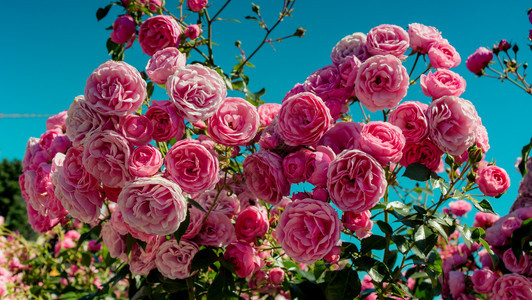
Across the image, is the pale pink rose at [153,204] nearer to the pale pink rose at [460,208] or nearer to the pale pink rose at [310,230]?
the pale pink rose at [310,230]

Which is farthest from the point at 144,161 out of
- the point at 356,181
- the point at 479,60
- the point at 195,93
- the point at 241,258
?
the point at 479,60

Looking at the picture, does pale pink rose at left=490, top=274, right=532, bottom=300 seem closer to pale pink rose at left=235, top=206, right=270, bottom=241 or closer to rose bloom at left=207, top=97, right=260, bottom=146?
pale pink rose at left=235, top=206, right=270, bottom=241

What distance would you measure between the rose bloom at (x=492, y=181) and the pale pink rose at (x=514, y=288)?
573 millimetres

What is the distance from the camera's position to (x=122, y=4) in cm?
229

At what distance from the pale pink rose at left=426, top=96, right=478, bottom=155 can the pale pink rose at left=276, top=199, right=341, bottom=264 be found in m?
0.44

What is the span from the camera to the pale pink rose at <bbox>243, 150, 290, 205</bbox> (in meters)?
1.37

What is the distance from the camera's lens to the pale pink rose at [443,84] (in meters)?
1.42

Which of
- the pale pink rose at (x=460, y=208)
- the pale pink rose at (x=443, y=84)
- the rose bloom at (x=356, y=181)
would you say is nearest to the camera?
the rose bloom at (x=356, y=181)

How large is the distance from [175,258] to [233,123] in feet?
1.70

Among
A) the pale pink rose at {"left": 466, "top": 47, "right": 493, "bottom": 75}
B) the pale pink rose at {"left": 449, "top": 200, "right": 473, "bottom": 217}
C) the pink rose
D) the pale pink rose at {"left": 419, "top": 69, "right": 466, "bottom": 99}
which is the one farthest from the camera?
the pale pink rose at {"left": 449, "top": 200, "right": 473, "bottom": 217}

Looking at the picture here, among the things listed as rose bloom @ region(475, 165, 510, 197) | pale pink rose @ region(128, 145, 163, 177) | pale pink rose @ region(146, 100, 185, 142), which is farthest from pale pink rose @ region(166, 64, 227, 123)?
rose bloom @ region(475, 165, 510, 197)

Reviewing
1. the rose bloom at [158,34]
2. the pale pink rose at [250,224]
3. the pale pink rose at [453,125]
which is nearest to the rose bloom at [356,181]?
the pale pink rose at [453,125]

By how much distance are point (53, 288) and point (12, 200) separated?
16159 millimetres

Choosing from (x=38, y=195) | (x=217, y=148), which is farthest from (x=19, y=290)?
(x=217, y=148)
